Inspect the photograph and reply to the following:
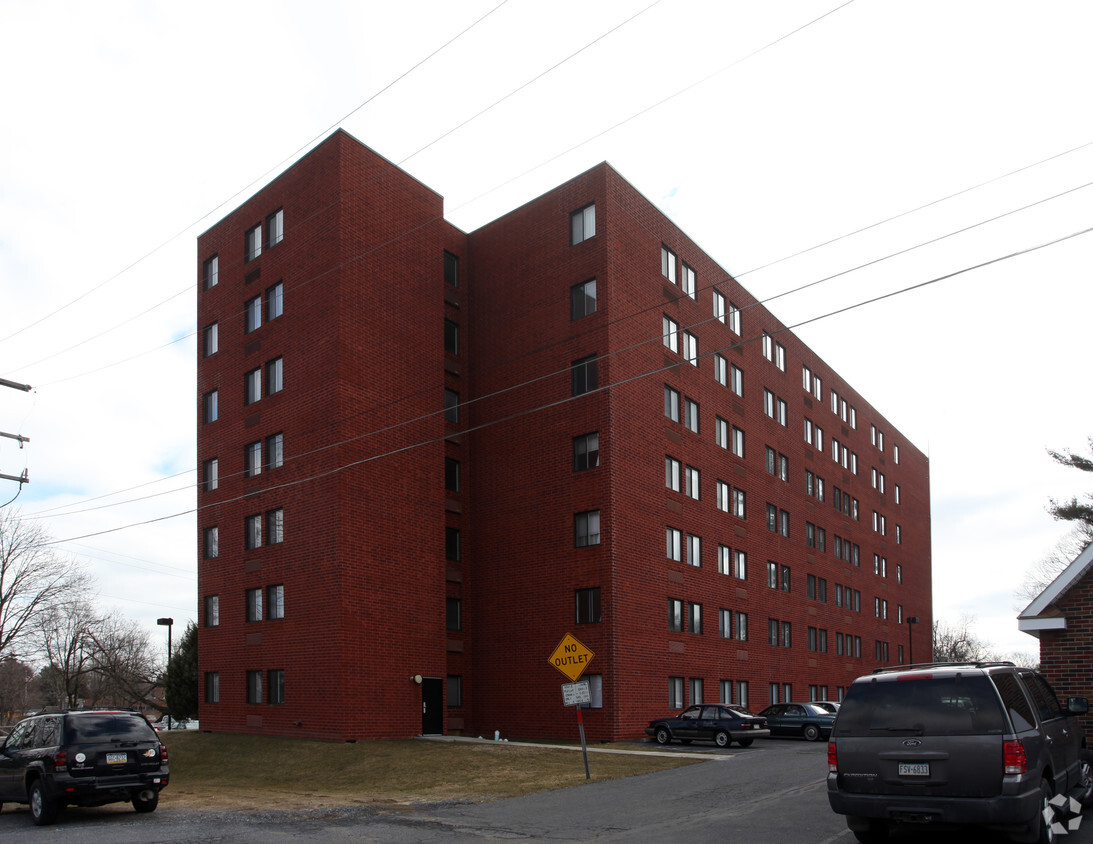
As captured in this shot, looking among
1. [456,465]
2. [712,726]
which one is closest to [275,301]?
[456,465]

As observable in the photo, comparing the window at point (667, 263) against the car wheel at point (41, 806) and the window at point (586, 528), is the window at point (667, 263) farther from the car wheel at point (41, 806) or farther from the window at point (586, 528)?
the car wheel at point (41, 806)

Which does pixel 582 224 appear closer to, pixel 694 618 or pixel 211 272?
pixel 694 618

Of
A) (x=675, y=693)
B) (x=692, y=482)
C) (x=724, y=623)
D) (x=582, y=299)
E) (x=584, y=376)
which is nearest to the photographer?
(x=584, y=376)

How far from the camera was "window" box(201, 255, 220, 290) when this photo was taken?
4047cm

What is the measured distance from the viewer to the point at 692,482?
39188mm

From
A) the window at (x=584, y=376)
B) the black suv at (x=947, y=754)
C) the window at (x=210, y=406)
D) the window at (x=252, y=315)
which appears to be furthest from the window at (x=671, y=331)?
the black suv at (x=947, y=754)

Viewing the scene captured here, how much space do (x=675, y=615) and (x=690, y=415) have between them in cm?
808

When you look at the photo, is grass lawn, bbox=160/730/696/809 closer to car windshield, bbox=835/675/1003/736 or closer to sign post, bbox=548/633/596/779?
sign post, bbox=548/633/596/779

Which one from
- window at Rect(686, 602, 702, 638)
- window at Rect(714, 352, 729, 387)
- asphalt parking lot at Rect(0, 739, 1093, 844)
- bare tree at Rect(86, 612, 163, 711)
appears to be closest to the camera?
asphalt parking lot at Rect(0, 739, 1093, 844)

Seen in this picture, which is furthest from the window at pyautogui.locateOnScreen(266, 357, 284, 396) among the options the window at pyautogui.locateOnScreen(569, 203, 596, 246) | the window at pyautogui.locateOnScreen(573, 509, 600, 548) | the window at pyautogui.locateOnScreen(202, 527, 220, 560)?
the window at pyautogui.locateOnScreen(573, 509, 600, 548)

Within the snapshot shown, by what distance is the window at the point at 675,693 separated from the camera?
117 feet

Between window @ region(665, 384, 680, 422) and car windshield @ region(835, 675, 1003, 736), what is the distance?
26942 millimetres

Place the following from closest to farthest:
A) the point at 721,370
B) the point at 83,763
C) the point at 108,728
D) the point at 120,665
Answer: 1. the point at 83,763
2. the point at 108,728
3. the point at 721,370
4. the point at 120,665

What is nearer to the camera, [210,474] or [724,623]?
[210,474]
